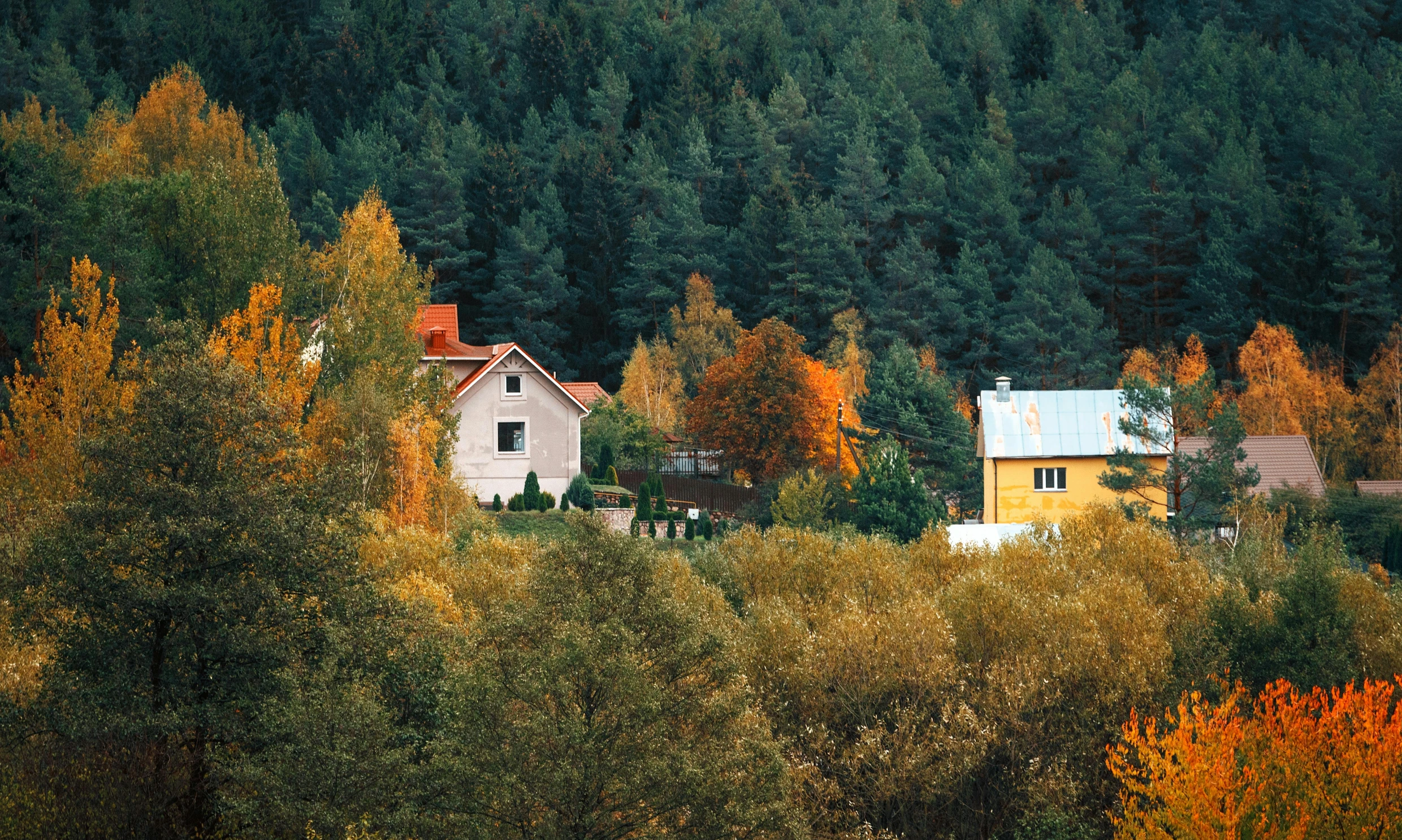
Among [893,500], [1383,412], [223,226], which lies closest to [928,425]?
[893,500]

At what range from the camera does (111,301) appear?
143ft

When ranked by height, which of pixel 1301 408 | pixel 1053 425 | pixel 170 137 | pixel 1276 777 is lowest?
pixel 1276 777

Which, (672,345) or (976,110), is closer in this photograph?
(672,345)

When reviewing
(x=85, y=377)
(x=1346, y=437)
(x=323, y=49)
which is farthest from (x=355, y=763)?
(x=323, y=49)

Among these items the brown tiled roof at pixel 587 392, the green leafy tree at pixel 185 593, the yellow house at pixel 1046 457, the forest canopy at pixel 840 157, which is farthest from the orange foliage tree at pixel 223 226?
the yellow house at pixel 1046 457

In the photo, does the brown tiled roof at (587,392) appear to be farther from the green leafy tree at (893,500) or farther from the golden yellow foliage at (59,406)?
the golden yellow foliage at (59,406)

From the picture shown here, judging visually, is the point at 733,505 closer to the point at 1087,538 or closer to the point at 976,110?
the point at 1087,538

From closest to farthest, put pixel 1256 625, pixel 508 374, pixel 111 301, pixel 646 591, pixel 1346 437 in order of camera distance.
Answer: pixel 646 591 < pixel 1256 625 < pixel 111 301 < pixel 508 374 < pixel 1346 437

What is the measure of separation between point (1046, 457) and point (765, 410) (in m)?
13.6

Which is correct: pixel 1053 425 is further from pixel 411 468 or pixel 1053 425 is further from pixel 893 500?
pixel 411 468

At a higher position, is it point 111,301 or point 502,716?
point 111,301

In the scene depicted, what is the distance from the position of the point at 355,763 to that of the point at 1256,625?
2108cm

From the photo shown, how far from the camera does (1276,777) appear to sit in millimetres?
24953

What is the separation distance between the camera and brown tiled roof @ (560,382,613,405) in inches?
3211
